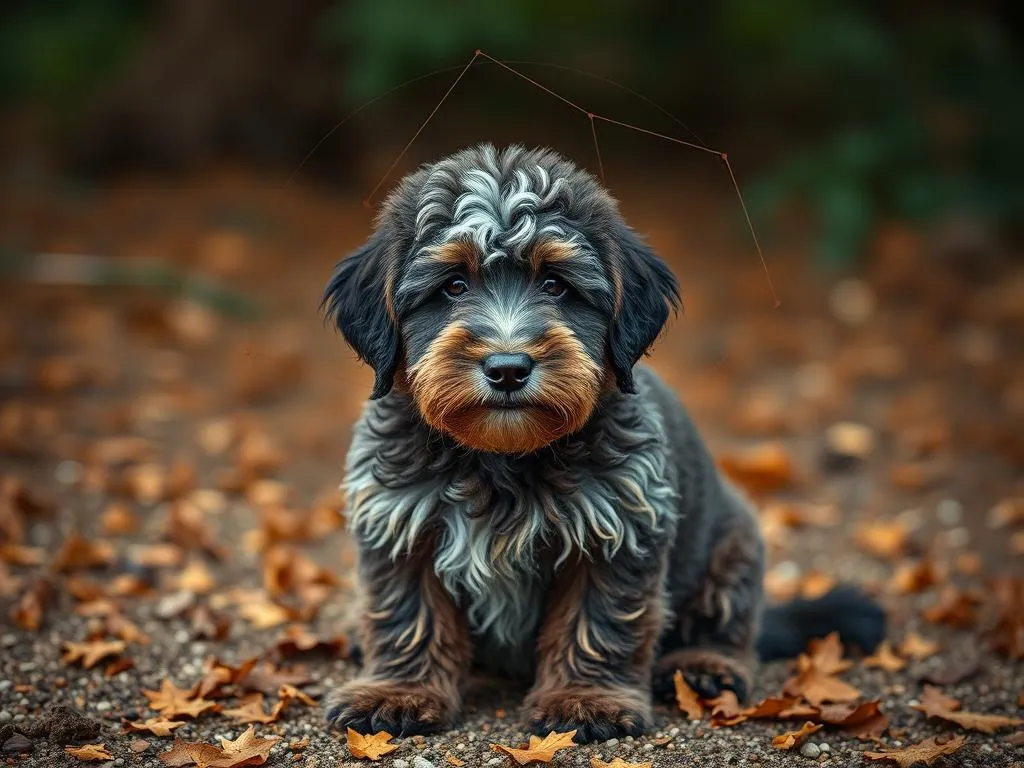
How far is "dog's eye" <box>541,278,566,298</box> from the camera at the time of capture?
4.45m

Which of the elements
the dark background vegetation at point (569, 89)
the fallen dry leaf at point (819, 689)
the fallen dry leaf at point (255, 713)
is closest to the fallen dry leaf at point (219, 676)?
the fallen dry leaf at point (255, 713)

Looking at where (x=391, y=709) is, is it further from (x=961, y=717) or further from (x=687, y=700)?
(x=961, y=717)

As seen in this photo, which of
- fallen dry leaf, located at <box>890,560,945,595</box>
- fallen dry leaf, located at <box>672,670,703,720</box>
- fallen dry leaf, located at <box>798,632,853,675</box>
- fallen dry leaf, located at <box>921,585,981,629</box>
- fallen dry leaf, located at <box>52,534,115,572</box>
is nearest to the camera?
fallen dry leaf, located at <box>672,670,703,720</box>

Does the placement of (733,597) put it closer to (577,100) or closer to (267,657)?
(267,657)

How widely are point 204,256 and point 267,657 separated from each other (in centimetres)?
690

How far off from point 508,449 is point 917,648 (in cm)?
275

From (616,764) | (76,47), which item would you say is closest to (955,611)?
(616,764)

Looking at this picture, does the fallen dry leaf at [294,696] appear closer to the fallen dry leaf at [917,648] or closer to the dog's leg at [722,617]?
the dog's leg at [722,617]

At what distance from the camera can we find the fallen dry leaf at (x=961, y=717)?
191 inches

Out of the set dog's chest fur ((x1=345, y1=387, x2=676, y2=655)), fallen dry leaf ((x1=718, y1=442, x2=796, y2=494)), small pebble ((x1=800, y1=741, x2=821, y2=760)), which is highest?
fallen dry leaf ((x1=718, y1=442, x2=796, y2=494))

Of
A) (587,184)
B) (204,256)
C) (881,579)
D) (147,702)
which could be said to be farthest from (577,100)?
(147,702)

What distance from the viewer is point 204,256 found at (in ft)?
38.3

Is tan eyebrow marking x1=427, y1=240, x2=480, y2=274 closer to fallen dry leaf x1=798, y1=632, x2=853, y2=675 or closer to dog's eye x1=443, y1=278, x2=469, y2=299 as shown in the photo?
dog's eye x1=443, y1=278, x2=469, y2=299

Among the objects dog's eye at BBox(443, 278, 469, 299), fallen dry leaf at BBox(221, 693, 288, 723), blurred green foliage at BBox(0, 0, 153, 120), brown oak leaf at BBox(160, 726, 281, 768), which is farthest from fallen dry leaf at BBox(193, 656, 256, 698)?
blurred green foliage at BBox(0, 0, 153, 120)
